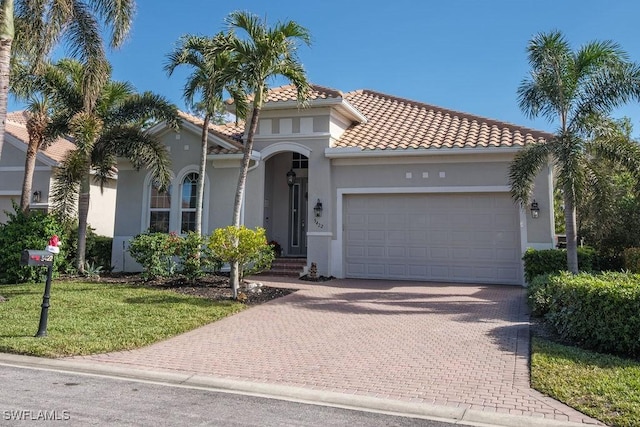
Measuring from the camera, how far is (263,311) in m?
9.46

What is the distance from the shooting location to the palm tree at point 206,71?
10812 mm

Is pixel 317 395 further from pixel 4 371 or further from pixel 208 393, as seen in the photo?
pixel 4 371

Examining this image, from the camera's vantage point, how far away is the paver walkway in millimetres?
5043

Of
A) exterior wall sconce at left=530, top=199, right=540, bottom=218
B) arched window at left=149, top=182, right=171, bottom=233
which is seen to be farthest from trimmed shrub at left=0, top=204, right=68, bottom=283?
exterior wall sconce at left=530, top=199, right=540, bottom=218

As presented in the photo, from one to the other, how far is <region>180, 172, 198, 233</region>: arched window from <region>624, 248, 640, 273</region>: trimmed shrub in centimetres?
1277

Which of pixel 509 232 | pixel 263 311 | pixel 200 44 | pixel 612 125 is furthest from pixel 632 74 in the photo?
pixel 200 44

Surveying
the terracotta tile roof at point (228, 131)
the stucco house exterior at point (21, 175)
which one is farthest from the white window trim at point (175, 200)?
the stucco house exterior at point (21, 175)

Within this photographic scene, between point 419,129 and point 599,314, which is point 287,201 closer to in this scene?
point 419,129

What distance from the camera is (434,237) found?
13891 millimetres

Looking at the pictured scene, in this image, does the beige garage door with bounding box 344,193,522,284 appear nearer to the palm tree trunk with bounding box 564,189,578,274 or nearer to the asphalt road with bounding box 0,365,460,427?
the palm tree trunk with bounding box 564,189,578,274

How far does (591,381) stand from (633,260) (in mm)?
8390

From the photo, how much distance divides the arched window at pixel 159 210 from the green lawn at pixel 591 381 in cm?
1263

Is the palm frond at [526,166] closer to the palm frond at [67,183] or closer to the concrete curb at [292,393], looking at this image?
the concrete curb at [292,393]

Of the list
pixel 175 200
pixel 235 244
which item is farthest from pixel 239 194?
pixel 175 200
